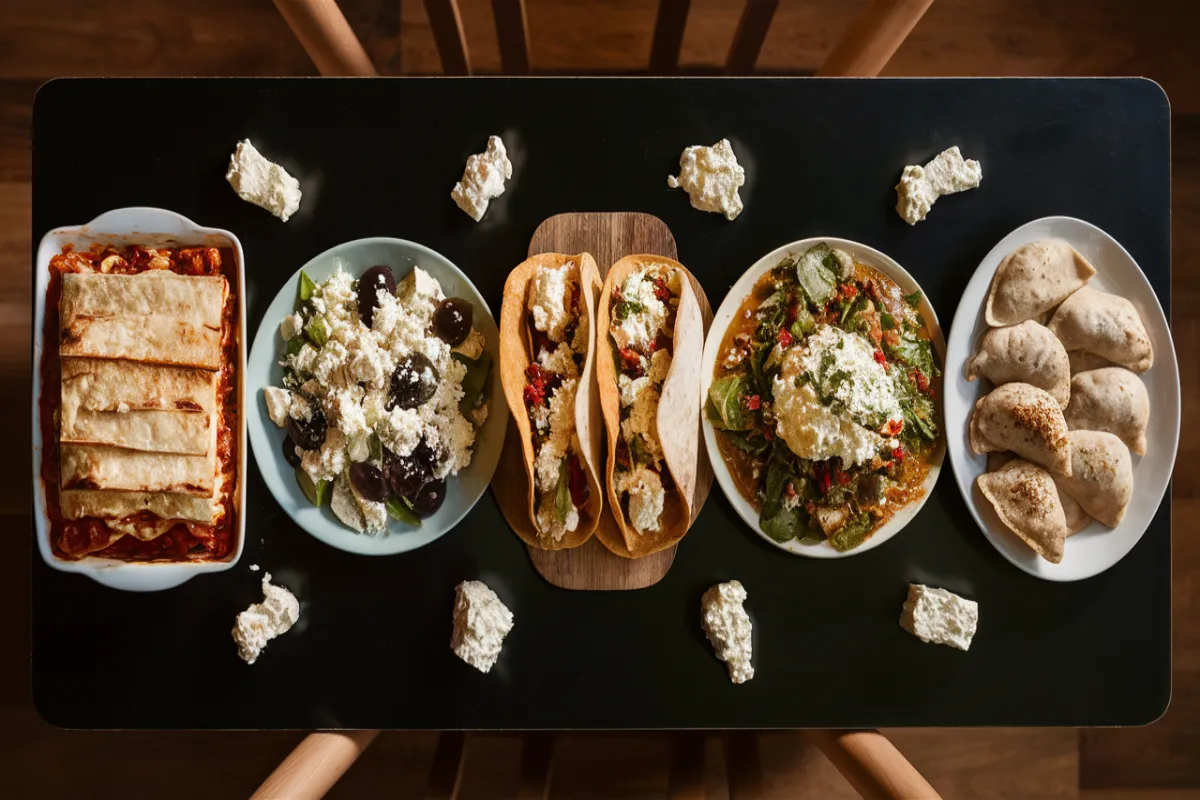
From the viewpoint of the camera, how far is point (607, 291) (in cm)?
248

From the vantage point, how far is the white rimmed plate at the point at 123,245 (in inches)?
94.6

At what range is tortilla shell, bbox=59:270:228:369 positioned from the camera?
239 centimetres

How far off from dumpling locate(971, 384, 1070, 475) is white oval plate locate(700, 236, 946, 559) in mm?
156

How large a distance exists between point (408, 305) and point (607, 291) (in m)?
0.67

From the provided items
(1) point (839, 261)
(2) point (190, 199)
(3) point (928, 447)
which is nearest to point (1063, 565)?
(3) point (928, 447)

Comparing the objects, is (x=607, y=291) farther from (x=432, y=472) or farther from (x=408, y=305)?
(x=432, y=472)

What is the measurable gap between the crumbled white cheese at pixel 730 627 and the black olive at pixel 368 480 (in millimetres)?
1172

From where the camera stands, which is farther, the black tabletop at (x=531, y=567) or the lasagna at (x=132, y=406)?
the black tabletop at (x=531, y=567)

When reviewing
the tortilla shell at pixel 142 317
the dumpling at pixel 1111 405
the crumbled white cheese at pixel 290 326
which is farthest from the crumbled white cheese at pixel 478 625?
the dumpling at pixel 1111 405

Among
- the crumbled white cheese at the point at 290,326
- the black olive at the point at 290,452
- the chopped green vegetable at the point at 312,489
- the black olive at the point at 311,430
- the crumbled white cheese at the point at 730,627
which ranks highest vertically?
the crumbled white cheese at the point at 290,326

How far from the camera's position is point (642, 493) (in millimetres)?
2473

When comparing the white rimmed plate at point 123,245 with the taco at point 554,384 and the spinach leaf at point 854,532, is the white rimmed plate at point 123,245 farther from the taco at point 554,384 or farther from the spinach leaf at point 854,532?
the spinach leaf at point 854,532
